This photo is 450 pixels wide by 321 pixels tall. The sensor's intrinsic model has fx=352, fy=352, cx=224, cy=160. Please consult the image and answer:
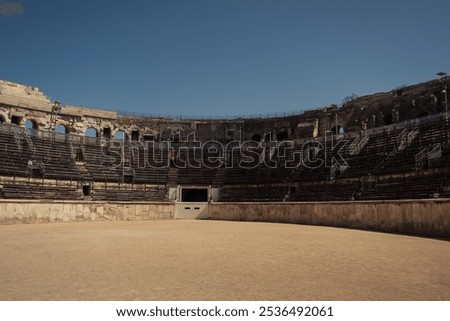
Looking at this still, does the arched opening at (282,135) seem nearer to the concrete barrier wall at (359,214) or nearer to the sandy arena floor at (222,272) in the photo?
the concrete barrier wall at (359,214)

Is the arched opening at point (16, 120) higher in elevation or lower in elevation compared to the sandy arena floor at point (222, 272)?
higher

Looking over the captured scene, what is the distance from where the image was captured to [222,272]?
285 inches

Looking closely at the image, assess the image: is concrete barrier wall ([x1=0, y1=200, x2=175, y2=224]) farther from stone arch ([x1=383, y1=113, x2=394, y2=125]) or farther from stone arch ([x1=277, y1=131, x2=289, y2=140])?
stone arch ([x1=383, y1=113, x2=394, y2=125])

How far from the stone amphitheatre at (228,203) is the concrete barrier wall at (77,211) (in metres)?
0.08

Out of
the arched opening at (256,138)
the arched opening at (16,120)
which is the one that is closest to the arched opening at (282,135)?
the arched opening at (256,138)

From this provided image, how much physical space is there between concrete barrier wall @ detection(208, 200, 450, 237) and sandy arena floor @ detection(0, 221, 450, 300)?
213 inches

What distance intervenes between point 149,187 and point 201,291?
28.7 m

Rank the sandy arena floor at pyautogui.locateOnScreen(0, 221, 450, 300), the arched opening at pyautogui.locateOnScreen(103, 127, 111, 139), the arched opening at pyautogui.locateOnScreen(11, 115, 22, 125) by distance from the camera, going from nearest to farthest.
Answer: the sandy arena floor at pyautogui.locateOnScreen(0, 221, 450, 300)
the arched opening at pyautogui.locateOnScreen(11, 115, 22, 125)
the arched opening at pyautogui.locateOnScreen(103, 127, 111, 139)

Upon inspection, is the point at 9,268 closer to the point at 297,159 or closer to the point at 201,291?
the point at 201,291

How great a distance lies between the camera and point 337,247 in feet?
37.9

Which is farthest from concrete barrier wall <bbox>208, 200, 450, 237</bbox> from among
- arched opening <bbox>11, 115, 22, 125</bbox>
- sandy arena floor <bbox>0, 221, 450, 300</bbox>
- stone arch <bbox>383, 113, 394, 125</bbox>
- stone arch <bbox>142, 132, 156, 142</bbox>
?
arched opening <bbox>11, 115, 22, 125</bbox>

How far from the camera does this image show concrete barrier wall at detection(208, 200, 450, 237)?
16359 mm

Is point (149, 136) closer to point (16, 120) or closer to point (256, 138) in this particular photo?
point (256, 138)

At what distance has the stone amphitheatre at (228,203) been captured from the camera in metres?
6.54
